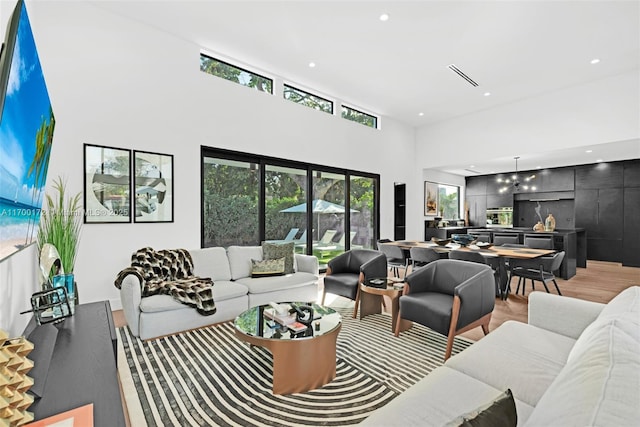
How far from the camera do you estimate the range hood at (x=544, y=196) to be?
8625 mm

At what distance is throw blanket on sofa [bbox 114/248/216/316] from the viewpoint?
3.25 m

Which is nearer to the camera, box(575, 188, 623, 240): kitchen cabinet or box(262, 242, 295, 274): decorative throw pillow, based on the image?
box(262, 242, 295, 274): decorative throw pillow

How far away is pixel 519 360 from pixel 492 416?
1.22 m

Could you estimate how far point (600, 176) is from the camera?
26.2 ft

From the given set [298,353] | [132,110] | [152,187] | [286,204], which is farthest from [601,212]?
[132,110]

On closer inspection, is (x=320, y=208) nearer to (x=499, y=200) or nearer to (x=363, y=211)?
(x=363, y=211)

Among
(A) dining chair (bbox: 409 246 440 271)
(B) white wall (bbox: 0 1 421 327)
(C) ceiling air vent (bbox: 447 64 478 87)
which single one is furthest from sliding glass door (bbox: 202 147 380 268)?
(C) ceiling air vent (bbox: 447 64 478 87)

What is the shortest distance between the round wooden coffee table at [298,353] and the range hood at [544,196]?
9307 millimetres

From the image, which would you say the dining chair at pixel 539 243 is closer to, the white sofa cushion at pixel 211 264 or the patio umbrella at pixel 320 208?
the patio umbrella at pixel 320 208

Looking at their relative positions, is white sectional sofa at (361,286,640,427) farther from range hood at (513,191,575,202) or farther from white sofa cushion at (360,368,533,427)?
range hood at (513,191,575,202)

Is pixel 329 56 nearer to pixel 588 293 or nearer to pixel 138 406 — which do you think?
pixel 138 406

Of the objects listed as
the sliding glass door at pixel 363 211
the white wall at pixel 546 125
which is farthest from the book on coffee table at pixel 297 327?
the white wall at pixel 546 125

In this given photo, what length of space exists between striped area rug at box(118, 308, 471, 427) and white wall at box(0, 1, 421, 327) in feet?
4.47

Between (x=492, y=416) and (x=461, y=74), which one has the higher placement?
(x=461, y=74)
